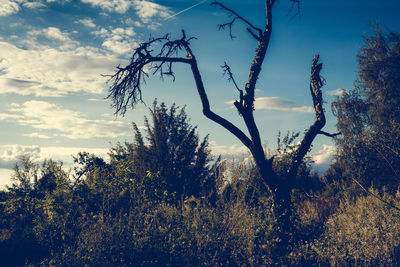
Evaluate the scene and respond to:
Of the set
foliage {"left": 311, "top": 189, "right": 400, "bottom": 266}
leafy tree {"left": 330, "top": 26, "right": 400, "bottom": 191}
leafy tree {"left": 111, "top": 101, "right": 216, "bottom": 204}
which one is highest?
leafy tree {"left": 330, "top": 26, "right": 400, "bottom": 191}

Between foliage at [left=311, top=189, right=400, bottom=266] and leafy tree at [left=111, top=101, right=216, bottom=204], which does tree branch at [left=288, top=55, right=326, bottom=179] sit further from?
leafy tree at [left=111, top=101, right=216, bottom=204]

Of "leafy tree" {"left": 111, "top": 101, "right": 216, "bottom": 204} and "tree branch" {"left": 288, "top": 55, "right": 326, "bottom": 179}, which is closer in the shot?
"tree branch" {"left": 288, "top": 55, "right": 326, "bottom": 179}

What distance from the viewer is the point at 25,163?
1212 centimetres

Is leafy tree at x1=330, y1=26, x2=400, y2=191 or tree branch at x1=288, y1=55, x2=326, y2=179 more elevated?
leafy tree at x1=330, y1=26, x2=400, y2=191

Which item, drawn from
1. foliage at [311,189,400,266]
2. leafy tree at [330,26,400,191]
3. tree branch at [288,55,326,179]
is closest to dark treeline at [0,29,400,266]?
foliage at [311,189,400,266]

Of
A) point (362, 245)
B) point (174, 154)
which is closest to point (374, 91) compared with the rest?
point (174, 154)

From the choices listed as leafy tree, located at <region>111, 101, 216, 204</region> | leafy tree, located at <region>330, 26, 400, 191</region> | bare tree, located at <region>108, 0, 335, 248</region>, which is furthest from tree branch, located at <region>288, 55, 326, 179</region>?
leafy tree, located at <region>330, 26, 400, 191</region>

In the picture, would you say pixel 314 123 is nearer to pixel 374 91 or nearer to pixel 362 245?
pixel 362 245

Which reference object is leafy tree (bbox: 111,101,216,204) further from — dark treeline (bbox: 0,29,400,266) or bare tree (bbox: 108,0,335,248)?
bare tree (bbox: 108,0,335,248)

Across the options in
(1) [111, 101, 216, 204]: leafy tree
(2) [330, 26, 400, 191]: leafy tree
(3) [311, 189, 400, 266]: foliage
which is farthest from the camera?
(2) [330, 26, 400, 191]: leafy tree

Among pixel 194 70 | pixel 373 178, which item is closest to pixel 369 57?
pixel 373 178

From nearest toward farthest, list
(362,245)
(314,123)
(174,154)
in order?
(362,245)
(314,123)
(174,154)

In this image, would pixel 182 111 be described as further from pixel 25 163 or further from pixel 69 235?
pixel 69 235

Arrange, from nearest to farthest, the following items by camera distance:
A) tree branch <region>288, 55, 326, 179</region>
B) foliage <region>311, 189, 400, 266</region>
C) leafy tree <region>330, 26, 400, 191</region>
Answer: foliage <region>311, 189, 400, 266</region> < tree branch <region>288, 55, 326, 179</region> < leafy tree <region>330, 26, 400, 191</region>
